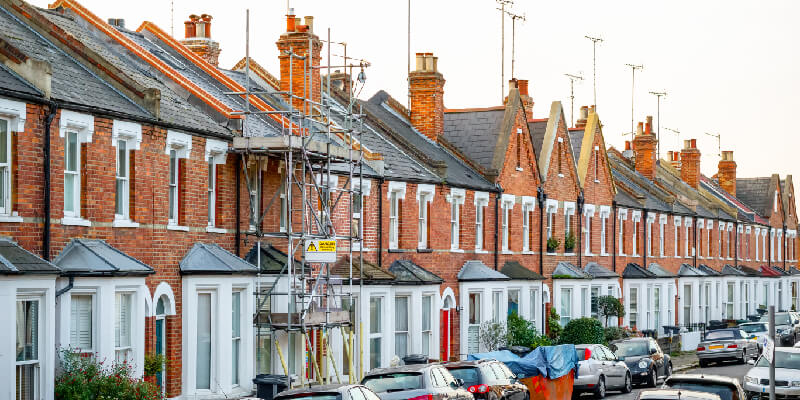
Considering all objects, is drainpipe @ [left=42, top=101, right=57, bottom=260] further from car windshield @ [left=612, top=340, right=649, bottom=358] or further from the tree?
the tree

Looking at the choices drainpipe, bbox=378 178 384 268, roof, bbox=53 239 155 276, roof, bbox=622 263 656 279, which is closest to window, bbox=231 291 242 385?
roof, bbox=53 239 155 276

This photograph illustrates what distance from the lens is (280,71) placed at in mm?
36312

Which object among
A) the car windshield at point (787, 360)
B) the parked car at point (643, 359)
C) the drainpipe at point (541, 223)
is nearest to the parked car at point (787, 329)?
the drainpipe at point (541, 223)

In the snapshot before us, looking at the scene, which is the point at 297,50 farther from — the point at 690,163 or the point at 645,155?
the point at 690,163

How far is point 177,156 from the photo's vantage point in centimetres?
2686

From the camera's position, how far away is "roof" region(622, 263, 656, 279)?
5394 centimetres

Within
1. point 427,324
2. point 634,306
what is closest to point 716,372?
point 634,306

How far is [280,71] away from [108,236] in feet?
42.7

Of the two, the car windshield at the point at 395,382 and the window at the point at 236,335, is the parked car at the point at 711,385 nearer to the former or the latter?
the car windshield at the point at 395,382

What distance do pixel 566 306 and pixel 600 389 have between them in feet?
40.9

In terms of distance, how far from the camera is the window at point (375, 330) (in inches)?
1312

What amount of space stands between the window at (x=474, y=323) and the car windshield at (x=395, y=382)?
52.1ft

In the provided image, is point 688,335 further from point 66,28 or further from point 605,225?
point 66,28

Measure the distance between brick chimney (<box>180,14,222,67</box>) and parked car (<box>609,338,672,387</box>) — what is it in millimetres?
15483
